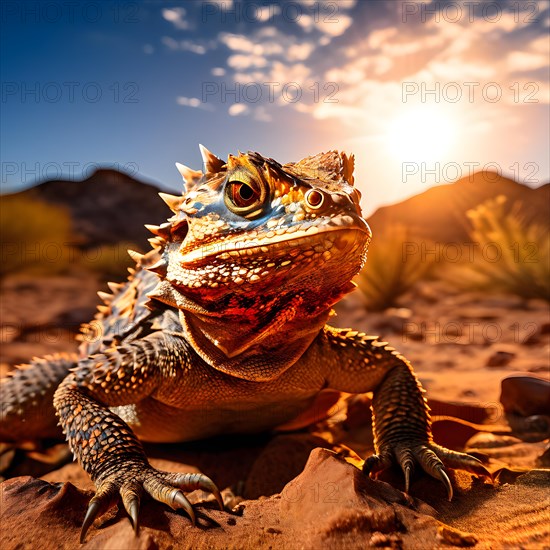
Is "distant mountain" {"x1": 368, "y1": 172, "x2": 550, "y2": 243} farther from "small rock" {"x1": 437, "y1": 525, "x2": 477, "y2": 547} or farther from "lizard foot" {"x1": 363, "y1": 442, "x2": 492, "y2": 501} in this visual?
"small rock" {"x1": 437, "y1": 525, "x2": 477, "y2": 547}

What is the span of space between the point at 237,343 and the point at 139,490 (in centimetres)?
101

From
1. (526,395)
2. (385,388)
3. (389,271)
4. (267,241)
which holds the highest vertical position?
(267,241)

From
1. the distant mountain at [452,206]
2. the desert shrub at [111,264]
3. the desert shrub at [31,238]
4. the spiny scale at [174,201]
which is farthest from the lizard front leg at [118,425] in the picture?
the distant mountain at [452,206]

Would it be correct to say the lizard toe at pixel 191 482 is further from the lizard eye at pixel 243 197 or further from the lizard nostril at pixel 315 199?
the lizard nostril at pixel 315 199

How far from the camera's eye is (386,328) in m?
11.9

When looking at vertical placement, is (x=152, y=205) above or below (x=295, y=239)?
below

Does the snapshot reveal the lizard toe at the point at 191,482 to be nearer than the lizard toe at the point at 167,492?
No

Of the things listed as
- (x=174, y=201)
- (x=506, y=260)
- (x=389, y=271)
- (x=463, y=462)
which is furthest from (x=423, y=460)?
(x=389, y=271)

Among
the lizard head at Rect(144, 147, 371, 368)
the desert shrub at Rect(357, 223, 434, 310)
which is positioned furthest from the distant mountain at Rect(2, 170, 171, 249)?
the lizard head at Rect(144, 147, 371, 368)

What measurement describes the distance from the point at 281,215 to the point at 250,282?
41 centimetres

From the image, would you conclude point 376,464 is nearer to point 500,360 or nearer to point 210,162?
point 210,162

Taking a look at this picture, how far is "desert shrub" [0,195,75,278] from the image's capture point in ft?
59.0

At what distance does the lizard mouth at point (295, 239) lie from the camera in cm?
251

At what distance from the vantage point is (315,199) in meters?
2.55
